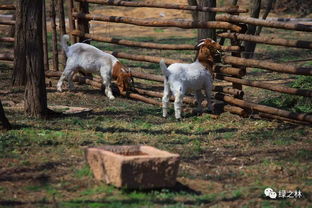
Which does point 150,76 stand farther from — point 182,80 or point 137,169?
point 137,169

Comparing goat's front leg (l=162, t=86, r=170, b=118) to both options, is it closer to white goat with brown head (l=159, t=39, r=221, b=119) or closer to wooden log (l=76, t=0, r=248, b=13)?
white goat with brown head (l=159, t=39, r=221, b=119)

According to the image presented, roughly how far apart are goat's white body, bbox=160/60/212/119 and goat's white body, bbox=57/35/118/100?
2.45 meters

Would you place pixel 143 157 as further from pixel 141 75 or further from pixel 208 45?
pixel 141 75

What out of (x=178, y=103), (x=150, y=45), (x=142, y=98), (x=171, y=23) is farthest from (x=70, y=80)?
(x=178, y=103)

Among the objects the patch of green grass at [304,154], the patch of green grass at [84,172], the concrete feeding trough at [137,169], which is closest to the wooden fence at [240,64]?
the patch of green grass at [304,154]

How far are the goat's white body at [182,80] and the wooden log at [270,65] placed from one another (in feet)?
1.60

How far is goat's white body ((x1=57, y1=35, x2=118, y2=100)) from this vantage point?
521 inches

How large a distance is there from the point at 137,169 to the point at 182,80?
436 cm

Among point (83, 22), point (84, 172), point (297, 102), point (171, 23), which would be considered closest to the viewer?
point (84, 172)

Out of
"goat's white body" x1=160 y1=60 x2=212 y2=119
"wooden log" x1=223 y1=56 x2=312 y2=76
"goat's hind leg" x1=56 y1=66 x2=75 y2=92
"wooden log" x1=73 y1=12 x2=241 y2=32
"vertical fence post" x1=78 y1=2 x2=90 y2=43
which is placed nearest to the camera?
"wooden log" x1=223 y1=56 x2=312 y2=76

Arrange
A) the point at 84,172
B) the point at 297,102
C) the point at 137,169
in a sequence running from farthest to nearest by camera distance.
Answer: the point at 297,102 → the point at 84,172 → the point at 137,169

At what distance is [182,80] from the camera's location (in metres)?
10.8

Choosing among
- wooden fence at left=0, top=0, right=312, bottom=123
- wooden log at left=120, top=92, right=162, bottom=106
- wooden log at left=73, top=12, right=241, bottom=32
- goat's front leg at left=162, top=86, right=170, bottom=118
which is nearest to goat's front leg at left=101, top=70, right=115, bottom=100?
wooden log at left=120, top=92, right=162, bottom=106

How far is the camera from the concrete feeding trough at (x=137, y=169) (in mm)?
6578
